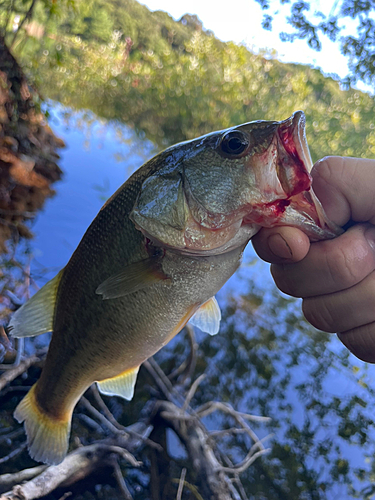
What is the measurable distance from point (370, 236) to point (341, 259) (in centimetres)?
14

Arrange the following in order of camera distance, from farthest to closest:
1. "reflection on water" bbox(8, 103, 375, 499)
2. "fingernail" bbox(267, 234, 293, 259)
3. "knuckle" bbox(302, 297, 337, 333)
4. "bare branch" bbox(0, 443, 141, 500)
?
"reflection on water" bbox(8, 103, 375, 499), "bare branch" bbox(0, 443, 141, 500), "knuckle" bbox(302, 297, 337, 333), "fingernail" bbox(267, 234, 293, 259)

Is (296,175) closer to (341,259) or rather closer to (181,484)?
(341,259)

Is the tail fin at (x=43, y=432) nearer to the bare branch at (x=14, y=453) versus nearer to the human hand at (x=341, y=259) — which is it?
the bare branch at (x=14, y=453)

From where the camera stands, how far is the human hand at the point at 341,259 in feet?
3.04

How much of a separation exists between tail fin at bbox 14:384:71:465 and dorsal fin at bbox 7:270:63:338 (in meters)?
0.36

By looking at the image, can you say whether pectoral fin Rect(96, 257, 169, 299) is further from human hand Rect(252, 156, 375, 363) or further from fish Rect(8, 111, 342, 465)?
human hand Rect(252, 156, 375, 363)

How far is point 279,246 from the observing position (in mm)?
886

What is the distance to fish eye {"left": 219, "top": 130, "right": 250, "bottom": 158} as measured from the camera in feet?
2.83

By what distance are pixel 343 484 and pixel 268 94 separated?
7223 millimetres

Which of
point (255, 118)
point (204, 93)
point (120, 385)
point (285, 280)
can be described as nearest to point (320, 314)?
point (285, 280)

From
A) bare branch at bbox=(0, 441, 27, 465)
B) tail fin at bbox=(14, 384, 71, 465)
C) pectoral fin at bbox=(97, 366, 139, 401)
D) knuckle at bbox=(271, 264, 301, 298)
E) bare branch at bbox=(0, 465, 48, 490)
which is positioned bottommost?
bare branch at bbox=(0, 465, 48, 490)

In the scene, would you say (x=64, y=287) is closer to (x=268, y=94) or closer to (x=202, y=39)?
(x=268, y=94)

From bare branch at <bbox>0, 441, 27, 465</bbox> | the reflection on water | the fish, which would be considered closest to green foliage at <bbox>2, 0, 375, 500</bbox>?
the reflection on water

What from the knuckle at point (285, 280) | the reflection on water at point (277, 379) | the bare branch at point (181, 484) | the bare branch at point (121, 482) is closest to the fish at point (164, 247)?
the knuckle at point (285, 280)
